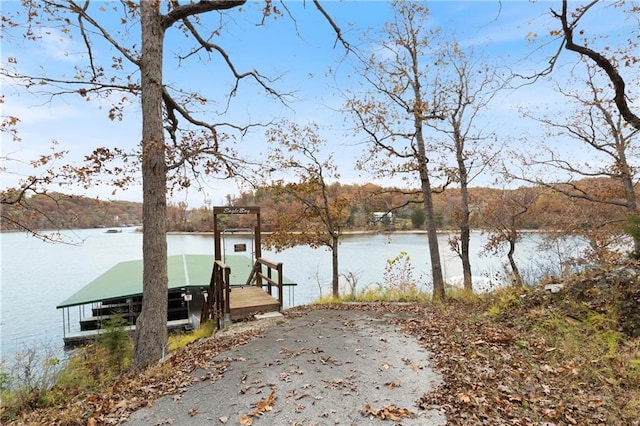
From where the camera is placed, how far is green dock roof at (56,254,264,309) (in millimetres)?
14297

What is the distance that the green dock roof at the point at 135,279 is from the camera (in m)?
14.3

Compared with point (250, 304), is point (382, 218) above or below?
above

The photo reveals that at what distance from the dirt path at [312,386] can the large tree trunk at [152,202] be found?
1.97 metres

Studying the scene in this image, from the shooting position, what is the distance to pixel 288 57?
729cm

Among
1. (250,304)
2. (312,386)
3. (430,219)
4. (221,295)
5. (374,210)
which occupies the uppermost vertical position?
(374,210)

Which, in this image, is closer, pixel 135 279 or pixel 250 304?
pixel 250 304

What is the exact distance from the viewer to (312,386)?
136 inches

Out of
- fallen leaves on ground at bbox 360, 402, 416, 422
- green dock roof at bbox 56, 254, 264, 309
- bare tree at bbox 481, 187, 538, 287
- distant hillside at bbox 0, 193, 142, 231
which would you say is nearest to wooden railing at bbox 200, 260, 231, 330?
distant hillside at bbox 0, 193, 142, 231

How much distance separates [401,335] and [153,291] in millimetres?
4192

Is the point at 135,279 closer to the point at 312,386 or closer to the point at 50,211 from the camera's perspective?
the point at 50,211

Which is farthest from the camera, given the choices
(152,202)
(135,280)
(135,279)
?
(135,279)

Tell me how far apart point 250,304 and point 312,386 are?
11.2ft

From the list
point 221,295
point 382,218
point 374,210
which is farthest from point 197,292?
point 221,295

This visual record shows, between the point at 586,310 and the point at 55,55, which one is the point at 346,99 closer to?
the point at 55,55
